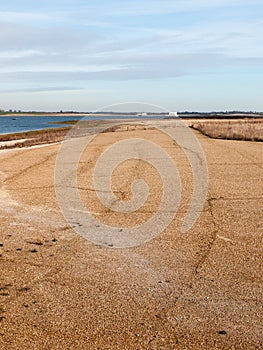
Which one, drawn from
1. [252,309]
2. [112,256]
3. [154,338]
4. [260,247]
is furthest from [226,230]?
[154,338]

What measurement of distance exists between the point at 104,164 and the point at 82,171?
5.58 ft

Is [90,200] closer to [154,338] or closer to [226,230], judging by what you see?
[226,230]

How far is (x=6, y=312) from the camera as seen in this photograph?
414 cm

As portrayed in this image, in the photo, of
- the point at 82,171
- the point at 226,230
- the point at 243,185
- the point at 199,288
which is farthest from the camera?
the point at 82,171

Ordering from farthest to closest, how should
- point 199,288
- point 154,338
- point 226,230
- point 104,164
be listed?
point 104,164 < point 226,230 < point 199,288 < point 154,338

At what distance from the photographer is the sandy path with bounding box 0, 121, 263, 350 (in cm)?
376

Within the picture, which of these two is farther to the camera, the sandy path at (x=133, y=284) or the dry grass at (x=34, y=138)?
the dry grass at (x=34, y=138)

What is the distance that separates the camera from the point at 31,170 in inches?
522

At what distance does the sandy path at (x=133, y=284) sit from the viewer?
3.76 metres

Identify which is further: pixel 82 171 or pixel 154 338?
pixel 82 171

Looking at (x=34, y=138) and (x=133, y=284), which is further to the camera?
(x=34, y=138)

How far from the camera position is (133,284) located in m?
4.83

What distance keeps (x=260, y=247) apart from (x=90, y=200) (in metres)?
3.95

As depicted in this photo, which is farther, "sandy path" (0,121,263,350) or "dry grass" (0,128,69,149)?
"dry grass" (0,128,69,149)
